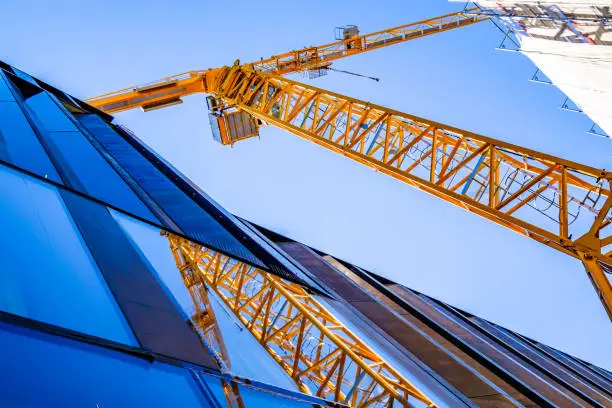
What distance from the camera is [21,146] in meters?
6.41

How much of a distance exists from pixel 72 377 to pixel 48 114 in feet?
29.6

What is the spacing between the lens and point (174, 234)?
23.7 ft

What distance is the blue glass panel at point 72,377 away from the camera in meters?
2.65

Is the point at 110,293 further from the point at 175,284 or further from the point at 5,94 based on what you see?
the point at 5,94

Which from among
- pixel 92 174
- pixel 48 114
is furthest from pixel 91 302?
pixel 48 114

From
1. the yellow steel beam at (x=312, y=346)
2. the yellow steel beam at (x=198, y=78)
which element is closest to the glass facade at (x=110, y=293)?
the yellow steel beam at (x=312, y=346)

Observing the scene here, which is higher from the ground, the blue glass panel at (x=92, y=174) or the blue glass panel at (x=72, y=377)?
the blue glass panel at (x=92, y=174)

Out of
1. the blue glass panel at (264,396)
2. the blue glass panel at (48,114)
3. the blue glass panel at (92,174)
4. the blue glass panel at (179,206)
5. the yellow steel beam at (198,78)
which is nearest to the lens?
the blue glass panel at (264,396)

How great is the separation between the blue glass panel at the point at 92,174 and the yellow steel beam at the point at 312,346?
1530 mm

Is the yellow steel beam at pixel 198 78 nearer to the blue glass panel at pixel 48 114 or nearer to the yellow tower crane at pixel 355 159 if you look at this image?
the yellow tower crane at pixel 355 159

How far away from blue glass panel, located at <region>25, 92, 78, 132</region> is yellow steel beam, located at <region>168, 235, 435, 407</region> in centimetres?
376

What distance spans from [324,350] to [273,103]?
1645cm

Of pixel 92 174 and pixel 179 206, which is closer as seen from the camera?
pixel 92 174

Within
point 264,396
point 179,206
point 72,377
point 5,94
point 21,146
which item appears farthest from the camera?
point 5,94
